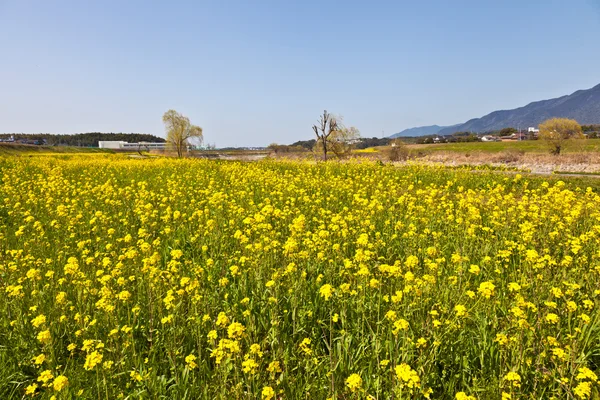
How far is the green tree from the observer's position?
3981 centimetres

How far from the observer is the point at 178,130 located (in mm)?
58656

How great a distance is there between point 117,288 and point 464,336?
160 inches

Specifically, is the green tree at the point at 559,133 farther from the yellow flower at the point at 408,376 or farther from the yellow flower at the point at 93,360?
the yellow flower at the point at 93,360

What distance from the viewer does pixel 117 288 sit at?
4.14 m

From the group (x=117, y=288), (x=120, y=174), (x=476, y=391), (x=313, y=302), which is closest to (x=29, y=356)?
(x=117, y=288)

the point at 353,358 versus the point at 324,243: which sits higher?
the point at 324,243

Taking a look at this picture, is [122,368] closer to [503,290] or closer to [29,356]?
[29,356]

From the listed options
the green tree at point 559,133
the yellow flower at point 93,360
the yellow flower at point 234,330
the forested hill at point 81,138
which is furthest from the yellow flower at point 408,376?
the forested hill at point 81,138

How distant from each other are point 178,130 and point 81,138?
145 m

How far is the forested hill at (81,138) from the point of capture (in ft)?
518

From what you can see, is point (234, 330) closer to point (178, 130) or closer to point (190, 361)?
point (190, 361)

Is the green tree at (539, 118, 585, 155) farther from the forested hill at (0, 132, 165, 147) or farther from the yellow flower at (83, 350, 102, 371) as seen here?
the forested hill at (0, 132, 165, 147)

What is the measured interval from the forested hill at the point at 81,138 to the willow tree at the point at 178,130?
126 metres

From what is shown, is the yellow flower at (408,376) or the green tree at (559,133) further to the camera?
the green tree at (559,133)
